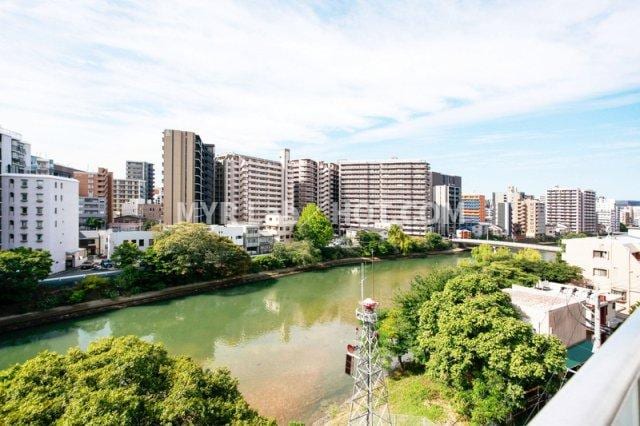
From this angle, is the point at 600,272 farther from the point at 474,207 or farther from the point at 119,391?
the point at 474,207

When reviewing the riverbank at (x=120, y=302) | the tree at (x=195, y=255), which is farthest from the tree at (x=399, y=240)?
the tree at (x=195, y=255)

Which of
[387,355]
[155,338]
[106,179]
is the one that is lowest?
[155,338]

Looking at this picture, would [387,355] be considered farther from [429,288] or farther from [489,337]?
[489,337]

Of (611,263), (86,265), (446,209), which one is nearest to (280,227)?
(86,265)

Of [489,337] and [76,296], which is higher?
[489,337]

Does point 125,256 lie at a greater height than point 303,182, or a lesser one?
lesser

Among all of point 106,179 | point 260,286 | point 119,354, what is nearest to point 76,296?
point 260,286

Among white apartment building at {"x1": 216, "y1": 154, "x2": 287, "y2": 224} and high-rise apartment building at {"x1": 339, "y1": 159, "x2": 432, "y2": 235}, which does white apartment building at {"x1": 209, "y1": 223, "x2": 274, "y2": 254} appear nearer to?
white apartment building at {"x1": 216, "y1": 154, "x2": 287, "y2": 224}
